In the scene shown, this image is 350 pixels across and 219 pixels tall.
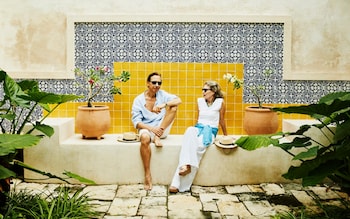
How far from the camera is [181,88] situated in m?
6.43

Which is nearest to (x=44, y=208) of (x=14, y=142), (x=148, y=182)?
(x=14, y=142)

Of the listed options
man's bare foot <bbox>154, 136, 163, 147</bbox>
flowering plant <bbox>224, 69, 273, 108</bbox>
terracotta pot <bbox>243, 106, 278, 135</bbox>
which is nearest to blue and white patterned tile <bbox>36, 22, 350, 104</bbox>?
flowering plant <bbox>224, 69, 273, 108</bbox>

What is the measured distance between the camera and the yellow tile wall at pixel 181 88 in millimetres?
6418

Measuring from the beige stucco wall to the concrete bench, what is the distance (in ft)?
4.75

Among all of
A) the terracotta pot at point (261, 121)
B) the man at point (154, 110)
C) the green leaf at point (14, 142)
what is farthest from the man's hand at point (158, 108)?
the green leaf at point (14, 142)

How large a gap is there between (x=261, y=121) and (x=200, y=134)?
0.92 metres

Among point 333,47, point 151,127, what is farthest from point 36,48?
point 333,47

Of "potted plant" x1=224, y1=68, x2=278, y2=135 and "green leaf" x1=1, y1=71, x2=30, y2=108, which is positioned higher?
"green leaf" x1=1, y1=71, x2=30, y2=108

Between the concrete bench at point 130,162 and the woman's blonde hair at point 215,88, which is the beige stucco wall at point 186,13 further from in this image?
the concrete bench at point 130,162

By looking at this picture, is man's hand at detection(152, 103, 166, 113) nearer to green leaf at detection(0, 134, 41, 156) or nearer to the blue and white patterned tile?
the blue and white patterned tile

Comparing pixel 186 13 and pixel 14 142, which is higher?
pixel 186 13

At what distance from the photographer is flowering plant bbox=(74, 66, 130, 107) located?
6020 millimetres

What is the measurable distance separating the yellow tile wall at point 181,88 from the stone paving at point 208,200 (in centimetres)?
132

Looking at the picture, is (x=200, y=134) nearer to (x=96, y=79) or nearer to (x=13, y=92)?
(x=96, y=79)
